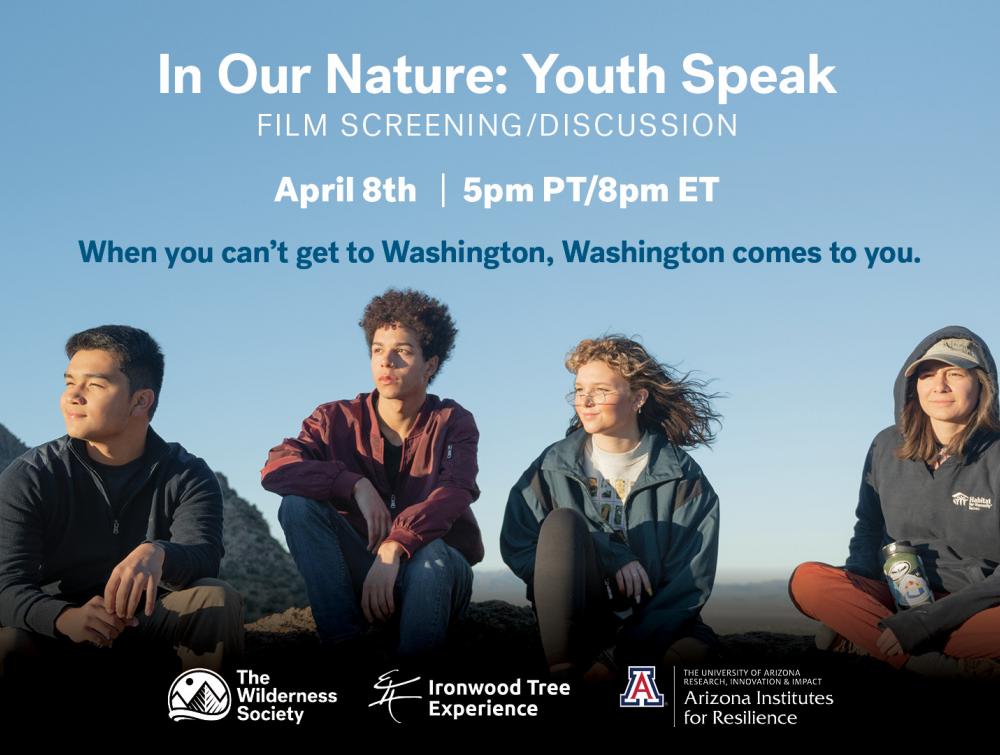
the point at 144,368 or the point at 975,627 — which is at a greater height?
the point at 144,368

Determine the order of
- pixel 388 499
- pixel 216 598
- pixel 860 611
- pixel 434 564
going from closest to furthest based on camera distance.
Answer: pixel 216 598
pixel 434 564
pixel 860 611
pixel 388 499

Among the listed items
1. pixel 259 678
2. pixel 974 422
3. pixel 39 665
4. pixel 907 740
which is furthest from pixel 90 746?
pixel 974 422

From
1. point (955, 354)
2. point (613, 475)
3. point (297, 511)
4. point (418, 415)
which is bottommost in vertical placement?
point (297, 511)

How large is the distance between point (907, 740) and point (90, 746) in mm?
3740

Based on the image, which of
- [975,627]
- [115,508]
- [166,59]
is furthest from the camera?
[166,59]

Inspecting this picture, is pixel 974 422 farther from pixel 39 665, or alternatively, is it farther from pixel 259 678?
pixel 39 665

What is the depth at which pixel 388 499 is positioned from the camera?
5.74 meters

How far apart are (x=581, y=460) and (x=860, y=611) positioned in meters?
1.52

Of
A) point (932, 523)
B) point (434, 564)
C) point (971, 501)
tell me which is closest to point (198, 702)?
point (434, 564)

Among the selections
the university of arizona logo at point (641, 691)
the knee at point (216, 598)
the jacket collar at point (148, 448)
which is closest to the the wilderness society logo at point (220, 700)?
the knee at point (216, 598)

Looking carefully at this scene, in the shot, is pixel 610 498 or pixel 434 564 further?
pixel 610 498

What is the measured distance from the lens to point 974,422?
5.63 metres

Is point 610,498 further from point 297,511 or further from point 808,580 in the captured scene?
point 297,511

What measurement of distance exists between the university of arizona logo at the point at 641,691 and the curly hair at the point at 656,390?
4.00 ft
